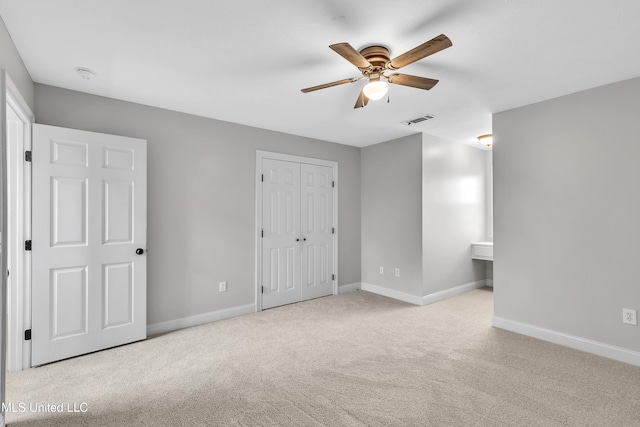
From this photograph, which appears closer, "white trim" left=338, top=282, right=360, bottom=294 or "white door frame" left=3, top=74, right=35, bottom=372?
"white door frame" left=3, top=74, right=35, bottom=372

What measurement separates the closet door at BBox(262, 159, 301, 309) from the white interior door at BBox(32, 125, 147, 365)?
4.99 feet

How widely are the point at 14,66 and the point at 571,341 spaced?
5.13 metres

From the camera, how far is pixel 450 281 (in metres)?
4.83

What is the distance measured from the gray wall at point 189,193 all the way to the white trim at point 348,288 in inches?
61.1

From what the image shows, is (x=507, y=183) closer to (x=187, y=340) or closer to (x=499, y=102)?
(x=499, y=102)

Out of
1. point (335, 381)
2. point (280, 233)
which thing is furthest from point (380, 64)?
point (280, 233)

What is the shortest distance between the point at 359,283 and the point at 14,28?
482 cm

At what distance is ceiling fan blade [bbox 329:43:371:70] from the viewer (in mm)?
1810

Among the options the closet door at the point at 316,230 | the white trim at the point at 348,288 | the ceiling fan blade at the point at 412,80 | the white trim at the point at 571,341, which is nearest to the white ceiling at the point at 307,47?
the ceiling fan blade at the point at 412,80

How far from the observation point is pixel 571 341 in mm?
3037

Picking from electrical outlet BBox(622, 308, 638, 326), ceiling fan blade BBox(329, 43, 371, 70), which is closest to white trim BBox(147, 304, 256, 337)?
ceiling fan blade BBox(329, 43, 371, 70)

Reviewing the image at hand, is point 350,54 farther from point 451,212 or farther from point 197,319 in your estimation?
point 451,212

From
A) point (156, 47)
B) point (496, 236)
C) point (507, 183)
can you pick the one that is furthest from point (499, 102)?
point (156, 47)

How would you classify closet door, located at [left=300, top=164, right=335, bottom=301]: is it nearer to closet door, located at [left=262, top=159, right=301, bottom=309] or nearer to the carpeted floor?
closet door, located at [left=262, top=159, right=301, bottom=309]
